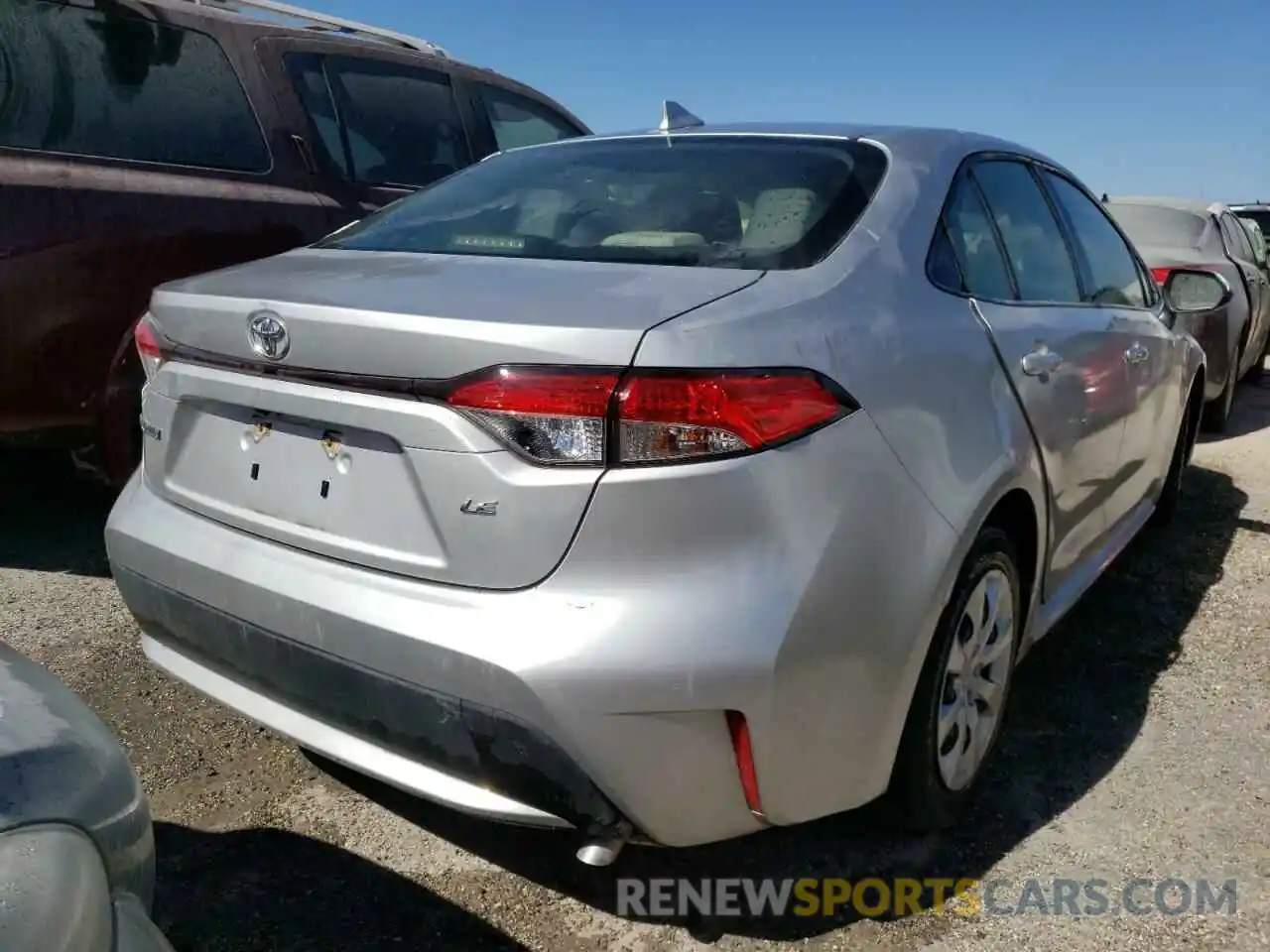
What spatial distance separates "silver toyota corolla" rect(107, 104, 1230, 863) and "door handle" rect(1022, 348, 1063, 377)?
0.04 feet

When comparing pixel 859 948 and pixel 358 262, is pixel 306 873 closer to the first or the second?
pixel 859 948

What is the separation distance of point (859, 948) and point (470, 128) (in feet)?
13.3

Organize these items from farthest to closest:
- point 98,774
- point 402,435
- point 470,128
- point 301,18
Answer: point 470,128
point 301,18
point 402,435
point 98,774

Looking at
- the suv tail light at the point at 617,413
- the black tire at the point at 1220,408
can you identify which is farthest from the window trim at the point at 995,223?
the black tire at the point at 1220,408

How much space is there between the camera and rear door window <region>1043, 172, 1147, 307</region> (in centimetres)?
337

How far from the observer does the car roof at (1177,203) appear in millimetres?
7699

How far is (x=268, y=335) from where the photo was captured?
1.99m

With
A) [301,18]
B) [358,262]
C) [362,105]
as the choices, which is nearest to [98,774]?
[358,262]

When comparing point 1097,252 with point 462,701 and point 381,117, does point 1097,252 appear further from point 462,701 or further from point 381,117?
point 381,117

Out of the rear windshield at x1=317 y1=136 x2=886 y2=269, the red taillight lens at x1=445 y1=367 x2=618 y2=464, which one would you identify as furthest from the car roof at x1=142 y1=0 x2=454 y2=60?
the red taillight lens at x1=445 y1=367 x2=618 y2=464

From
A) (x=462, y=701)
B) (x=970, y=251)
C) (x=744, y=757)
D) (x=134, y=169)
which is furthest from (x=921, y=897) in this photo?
(x=134, y=169)

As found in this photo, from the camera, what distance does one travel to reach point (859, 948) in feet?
6.81

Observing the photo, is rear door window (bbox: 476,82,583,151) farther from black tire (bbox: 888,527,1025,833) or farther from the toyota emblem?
black tire (bbox: 888,527,1025,833)

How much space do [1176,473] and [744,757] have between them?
354cm
